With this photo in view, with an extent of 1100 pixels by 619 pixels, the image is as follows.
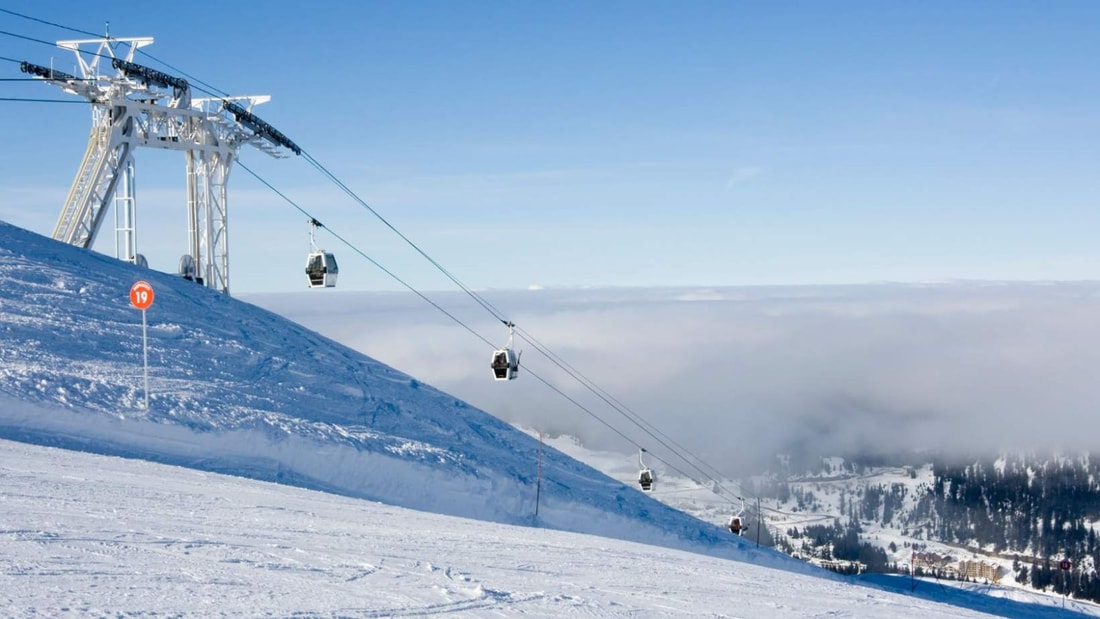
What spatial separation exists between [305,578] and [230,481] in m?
6.12

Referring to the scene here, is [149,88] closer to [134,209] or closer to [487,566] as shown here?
[134,209]

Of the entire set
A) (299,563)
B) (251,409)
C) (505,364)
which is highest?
(505,364)

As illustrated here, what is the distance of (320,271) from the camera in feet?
74.4

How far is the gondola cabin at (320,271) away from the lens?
22.6 metres

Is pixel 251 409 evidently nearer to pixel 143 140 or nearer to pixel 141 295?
pixel 141 295

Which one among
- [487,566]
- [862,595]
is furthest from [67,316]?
[862,595]

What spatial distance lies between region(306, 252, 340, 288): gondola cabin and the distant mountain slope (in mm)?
1560

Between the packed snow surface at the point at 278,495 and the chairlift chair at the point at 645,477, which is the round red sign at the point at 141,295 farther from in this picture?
the chairlift chair at the point at 645,477

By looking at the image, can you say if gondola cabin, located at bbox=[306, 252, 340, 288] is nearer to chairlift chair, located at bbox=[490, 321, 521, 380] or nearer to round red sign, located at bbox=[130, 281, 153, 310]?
chairlift chair, located at bbox=[490, 321, 521, 380]

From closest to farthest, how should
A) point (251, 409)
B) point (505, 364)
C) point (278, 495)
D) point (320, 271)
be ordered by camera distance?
point (278, 495) < point (251, 409) < point (320, 271) < point (505, 364)

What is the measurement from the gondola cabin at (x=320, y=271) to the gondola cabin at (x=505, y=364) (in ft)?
15.7

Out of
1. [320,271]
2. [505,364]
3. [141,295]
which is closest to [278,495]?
[141,295]

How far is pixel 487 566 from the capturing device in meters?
9.29

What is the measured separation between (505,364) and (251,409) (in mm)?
9217
